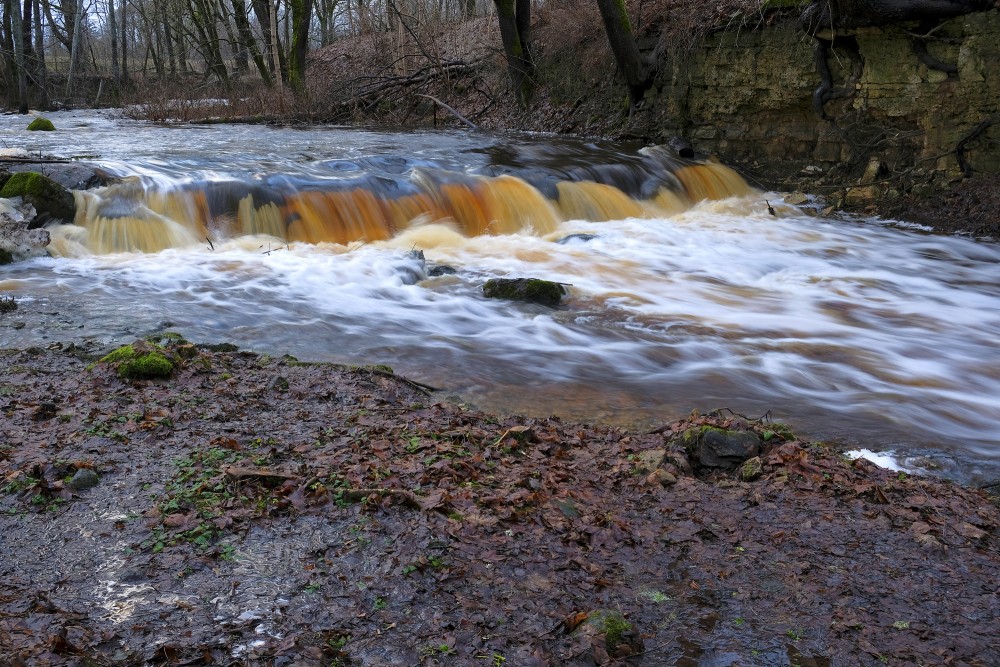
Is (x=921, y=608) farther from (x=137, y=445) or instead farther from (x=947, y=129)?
(x=947, y=129)

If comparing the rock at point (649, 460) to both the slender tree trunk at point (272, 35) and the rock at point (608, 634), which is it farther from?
the slender tree trunk at point (272, 35)

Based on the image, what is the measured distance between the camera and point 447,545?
9.96 feet

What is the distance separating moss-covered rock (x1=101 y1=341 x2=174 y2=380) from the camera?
4.69 meters

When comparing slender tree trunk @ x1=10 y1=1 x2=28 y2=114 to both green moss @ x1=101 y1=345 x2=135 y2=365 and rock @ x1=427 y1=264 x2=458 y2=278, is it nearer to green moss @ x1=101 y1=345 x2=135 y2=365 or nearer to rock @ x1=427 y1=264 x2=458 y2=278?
rock @ x1=427 y1=264 x2=458 y2=278

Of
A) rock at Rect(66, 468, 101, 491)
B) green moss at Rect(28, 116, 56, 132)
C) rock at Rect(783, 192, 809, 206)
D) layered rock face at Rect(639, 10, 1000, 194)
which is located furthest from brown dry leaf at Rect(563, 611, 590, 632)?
green moss at Rect(28, 116, 56, 132)

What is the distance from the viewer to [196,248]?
9227mm

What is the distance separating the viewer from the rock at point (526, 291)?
771 centimetres

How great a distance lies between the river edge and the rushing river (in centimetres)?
121

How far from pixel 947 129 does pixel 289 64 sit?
16.7 metres

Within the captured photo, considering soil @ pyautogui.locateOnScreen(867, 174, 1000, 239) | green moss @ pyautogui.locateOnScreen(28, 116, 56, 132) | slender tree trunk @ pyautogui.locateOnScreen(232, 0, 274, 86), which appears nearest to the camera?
soil @ pyautogui.locateOnScreen(867, 174, 1000, 239)

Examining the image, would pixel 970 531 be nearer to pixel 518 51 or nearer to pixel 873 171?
pixel 873 171

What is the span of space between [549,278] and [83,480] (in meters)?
5.87

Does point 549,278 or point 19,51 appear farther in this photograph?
point 19,51

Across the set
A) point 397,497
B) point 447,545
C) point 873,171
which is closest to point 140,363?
point 397,497
